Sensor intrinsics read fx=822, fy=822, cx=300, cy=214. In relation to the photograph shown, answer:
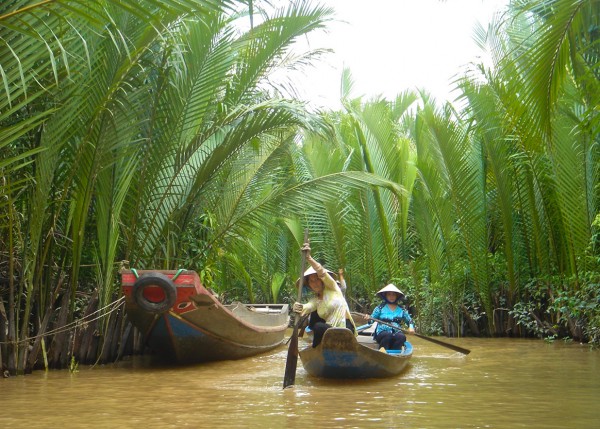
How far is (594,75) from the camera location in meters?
6.04

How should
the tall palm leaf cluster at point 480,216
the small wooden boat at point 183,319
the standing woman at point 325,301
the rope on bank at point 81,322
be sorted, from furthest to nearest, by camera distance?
the tall palm leaf cluster at point 480,216
the small wooden boat at point 183,319
the standing woman at point 325,301
the rope on bank at point 81,322

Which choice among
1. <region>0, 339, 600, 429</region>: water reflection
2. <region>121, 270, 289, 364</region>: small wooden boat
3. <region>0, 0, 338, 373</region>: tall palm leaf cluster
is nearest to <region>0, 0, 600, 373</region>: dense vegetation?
<region>0, 0, 338, 373</region>: tall palm leaf cluster

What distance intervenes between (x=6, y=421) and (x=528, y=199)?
30.2ft

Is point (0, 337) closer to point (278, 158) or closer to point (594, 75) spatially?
point (278, 158)

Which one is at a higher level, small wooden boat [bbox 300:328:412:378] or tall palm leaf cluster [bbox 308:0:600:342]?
tall palm leaf cluster [bbox 308:0:600:342]

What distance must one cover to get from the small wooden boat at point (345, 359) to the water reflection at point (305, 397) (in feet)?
0.38

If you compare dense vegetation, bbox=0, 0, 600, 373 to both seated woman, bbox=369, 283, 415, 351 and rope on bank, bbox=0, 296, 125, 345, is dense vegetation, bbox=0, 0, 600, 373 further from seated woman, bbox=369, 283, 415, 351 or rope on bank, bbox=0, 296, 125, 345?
seated woman, bbox=369, 283, 415, 351

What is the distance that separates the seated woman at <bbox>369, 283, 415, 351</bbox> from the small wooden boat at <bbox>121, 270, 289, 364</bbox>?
5.60 ft

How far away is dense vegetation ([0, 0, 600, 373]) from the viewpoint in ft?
21.6

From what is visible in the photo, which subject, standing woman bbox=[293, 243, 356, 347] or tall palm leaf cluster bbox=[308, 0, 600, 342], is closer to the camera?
standing woman bbox=[293, 243, 356, 347]

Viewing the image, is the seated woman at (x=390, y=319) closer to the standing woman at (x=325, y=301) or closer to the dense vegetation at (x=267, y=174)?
the standing woman at (x=325, y=301)

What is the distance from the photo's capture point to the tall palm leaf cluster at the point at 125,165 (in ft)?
25.2

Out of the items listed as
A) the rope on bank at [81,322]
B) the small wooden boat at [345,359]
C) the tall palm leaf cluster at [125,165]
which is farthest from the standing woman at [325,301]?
the rope on bank at [81,322]

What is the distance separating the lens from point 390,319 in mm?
9047
